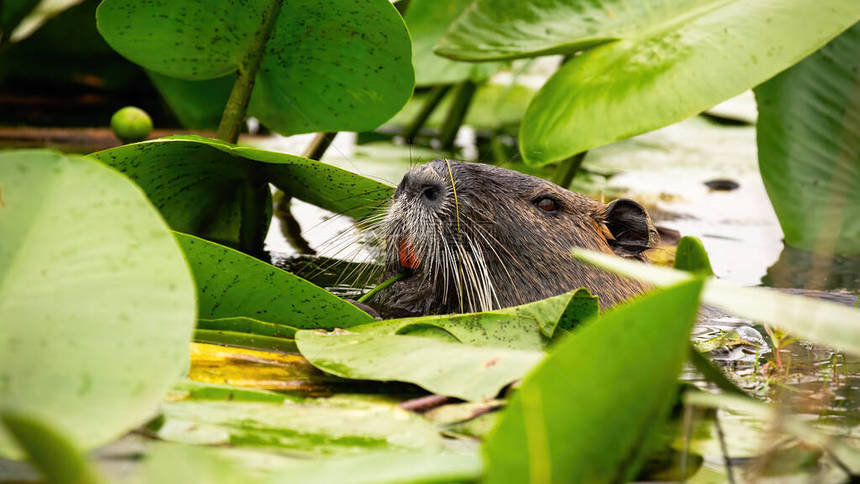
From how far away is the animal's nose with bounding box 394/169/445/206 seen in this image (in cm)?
219

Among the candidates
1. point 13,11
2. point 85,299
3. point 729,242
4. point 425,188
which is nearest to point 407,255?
point 425,188

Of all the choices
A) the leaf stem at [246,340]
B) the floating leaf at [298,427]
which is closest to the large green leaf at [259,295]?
the leaf stem at [246,340]

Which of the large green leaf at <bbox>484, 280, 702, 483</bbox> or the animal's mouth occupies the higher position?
the large green leaf at <bbox>484, 280, 702, 483</bbox>

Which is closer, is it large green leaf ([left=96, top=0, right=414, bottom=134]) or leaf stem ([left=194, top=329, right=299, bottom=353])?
leaf stem ([left=194, top=329, right=299, bottom=353])

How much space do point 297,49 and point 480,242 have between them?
67 centimetres

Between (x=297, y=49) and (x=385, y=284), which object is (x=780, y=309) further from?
(x=297, y=49)

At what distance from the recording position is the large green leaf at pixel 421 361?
1518 mm

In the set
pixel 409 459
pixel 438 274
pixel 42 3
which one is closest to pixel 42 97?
pixel 42 3

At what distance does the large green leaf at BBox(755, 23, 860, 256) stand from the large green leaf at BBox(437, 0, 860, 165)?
0.71 metres

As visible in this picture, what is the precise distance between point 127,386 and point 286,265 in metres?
1.81

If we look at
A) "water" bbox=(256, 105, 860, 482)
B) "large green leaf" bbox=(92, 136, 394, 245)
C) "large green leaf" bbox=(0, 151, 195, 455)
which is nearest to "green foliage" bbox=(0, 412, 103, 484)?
"large green leaf" bbox=(0, 151, 195, 455)

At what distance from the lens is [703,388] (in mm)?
1791

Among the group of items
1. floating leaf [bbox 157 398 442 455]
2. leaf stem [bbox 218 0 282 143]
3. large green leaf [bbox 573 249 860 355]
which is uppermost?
large green leaf [bbox 573 249 860 355]

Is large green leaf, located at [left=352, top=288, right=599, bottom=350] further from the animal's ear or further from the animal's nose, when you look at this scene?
the animal's ear
